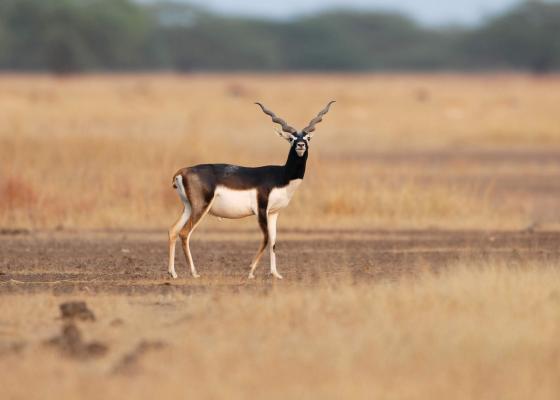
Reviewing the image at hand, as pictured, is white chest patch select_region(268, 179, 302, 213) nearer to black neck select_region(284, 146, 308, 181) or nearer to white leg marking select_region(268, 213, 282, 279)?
black neck select_region(284, 146, 308, 181)

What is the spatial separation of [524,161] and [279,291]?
18.5 metres

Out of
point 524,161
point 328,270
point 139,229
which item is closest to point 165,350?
point 328,270

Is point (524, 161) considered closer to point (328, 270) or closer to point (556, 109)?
point (556, 109)

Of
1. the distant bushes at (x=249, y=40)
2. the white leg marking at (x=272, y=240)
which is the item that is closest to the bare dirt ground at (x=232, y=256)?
the white leg marking at (x=272, y=240)

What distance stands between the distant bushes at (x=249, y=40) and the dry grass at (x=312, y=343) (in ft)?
216

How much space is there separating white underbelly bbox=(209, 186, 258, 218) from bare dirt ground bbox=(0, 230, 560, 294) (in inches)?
27.1

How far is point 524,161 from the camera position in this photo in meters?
29.1

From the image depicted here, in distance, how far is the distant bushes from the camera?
77.6 metres

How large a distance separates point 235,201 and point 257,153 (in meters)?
16.4

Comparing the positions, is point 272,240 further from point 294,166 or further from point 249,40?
point 249,40

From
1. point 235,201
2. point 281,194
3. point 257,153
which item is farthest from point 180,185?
point 257,153

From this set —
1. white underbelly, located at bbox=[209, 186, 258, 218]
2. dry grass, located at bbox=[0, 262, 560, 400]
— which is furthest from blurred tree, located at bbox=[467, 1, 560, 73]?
dry grass, located at bbox=[0, 262, 560, 400]

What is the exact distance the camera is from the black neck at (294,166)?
12.4 m

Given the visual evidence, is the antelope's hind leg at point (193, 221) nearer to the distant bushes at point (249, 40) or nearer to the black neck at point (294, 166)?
the black neck at point (294, 166)
